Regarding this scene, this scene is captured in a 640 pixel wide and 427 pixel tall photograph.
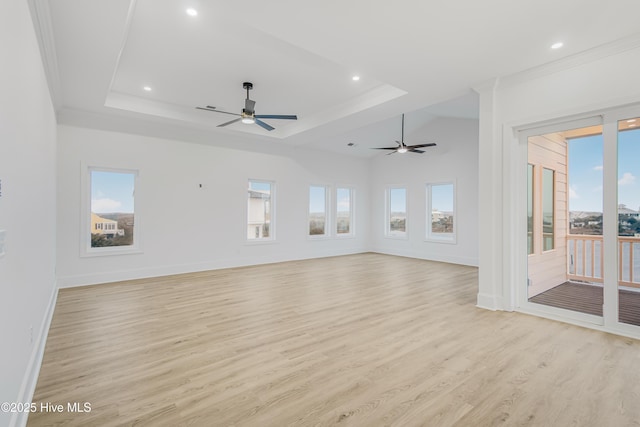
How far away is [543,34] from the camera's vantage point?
3078mm

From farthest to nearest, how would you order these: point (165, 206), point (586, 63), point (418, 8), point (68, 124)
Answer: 1. point (165, 206)
2. point (68, 124)
3. point (586, 63)
4. point (418, 8)

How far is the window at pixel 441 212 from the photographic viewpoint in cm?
816

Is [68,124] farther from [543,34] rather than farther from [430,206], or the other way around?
[430,206]

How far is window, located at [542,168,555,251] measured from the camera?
393cm

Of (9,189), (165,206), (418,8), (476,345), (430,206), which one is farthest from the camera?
(430,206)

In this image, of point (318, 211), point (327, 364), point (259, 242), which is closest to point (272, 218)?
point (259, 242)

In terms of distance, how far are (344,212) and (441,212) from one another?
286 centimetres

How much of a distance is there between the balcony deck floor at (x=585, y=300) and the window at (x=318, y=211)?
5890 millimetres

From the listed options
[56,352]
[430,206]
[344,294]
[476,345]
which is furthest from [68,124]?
[430,206]

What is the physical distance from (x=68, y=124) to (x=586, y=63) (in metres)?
7.47

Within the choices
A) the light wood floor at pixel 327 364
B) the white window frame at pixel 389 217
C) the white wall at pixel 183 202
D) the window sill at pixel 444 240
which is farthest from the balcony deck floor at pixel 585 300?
the white wall at pixel 183 202

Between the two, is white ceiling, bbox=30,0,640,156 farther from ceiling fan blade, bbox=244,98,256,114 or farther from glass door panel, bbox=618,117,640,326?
glass door panel, bbox=618,117,640,326

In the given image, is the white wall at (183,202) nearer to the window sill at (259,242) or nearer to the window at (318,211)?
the window sill at (259,242)

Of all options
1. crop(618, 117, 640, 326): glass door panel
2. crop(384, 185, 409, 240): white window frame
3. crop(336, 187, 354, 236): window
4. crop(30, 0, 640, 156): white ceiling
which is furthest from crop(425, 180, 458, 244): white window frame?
crop(618, 117, 640, 326): glass door panel
